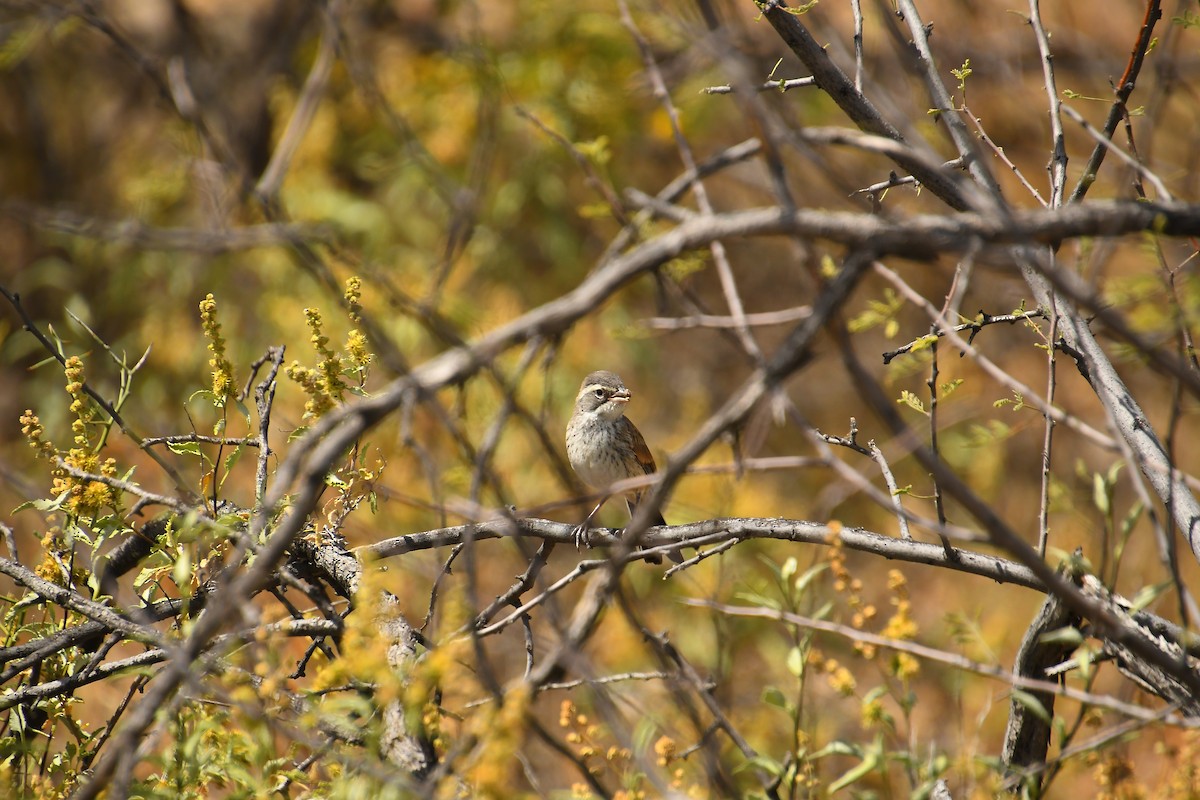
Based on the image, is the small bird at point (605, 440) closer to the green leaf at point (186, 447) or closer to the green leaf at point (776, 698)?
the green leaf at point (186, 447)

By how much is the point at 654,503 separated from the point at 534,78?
7.37 meters

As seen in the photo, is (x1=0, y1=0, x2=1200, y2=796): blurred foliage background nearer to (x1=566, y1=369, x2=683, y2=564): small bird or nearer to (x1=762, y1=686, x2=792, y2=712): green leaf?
(x1=566, y1=369, x2=683, y2=564): small bird

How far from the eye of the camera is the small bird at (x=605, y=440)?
20.6 feet

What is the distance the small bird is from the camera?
20.6ft

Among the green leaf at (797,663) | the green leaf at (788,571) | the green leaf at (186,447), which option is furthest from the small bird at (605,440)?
the green leaf at (797,663)

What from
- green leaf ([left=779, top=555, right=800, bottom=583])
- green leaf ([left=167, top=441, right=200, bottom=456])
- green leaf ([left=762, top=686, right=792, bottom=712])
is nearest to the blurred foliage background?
green leaf ([left=167, top=441, right=200, bottom=456])

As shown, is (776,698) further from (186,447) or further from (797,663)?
(186,447)

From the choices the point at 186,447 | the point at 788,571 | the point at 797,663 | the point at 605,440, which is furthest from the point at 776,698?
the point at 605,440

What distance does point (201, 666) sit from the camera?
2053mm

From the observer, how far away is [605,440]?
6312 mm

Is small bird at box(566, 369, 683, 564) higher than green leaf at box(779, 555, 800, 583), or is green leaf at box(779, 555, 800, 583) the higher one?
small bird at box(566, 369, 683, 564)

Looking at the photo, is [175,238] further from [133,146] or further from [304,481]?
[133,146]

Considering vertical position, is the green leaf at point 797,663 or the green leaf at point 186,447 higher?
the green leaf at point 186,447

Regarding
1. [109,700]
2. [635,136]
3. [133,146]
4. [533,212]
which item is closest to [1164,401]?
[635,136]
